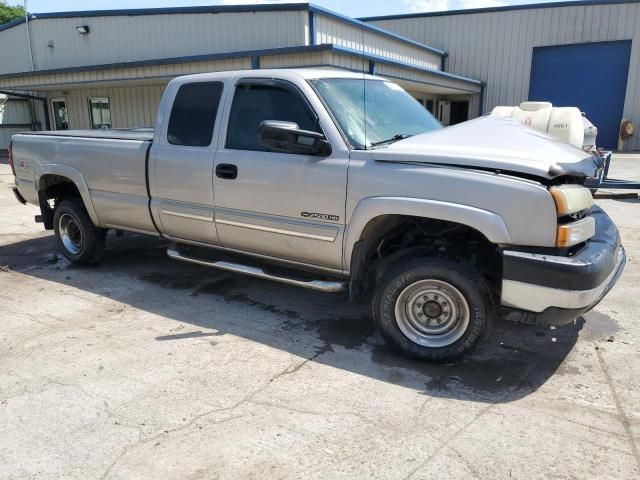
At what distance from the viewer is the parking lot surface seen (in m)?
2.72

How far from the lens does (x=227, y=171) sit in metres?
4.48

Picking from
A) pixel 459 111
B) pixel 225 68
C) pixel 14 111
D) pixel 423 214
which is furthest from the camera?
pixel 459 111

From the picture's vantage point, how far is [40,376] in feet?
12.0

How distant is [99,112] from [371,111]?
21099mm

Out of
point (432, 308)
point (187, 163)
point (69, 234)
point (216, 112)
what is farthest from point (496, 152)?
point (69, 234)

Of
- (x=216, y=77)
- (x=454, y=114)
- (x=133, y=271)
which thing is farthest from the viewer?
(x=454, y=114)

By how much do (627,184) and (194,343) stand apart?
858 cm

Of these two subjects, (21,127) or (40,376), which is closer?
(40,376)

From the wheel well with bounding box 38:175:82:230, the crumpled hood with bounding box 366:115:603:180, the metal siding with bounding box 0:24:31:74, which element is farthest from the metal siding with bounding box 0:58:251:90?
A: the crumpled hood with bounding box 366:115:603:180

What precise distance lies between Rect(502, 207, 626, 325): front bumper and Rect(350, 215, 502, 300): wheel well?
1.08ft

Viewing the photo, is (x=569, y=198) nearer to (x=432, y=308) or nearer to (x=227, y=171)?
(x=432, y=308)

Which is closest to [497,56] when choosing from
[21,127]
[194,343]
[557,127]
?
[557,127]

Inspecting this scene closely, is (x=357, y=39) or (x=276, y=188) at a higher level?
(x=357, y=39)

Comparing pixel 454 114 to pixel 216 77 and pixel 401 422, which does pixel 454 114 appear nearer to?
pixel 216 77
